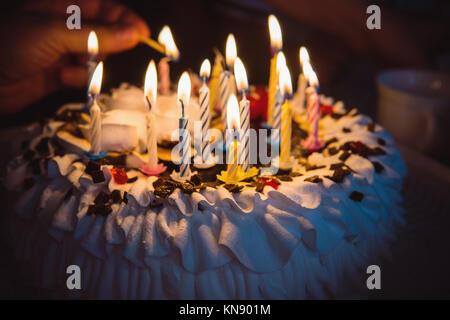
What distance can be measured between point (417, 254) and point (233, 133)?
94 cm

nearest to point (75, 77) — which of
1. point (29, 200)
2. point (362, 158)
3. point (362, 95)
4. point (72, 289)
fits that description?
point (29, 200)

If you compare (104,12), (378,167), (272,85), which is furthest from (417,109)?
(104,12)

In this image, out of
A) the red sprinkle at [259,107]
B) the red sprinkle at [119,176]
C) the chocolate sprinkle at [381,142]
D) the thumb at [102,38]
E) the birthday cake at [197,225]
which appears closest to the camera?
the birthday cake at [197,225]

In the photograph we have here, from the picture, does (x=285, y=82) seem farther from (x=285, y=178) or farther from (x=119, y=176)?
(x=119, y=176)

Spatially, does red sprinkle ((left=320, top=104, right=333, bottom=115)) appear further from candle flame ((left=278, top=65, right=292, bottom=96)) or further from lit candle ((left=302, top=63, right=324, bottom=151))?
candle flame ((left=278, top=65, right=292, bottom=96))

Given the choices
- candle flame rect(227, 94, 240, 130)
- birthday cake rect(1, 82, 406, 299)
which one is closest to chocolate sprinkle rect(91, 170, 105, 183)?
birthday cake rect(1, 82, 406, 299)

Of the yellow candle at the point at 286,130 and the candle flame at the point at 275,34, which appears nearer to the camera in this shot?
the yellow candle at the point at 286,130

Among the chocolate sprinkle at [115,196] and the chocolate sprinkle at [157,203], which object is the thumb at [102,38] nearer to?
the chocolate sprinkle at [115,196]

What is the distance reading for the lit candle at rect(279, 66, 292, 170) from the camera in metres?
1.80

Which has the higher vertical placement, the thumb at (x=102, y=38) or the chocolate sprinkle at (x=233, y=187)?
the thumb at (x=102, y=38)

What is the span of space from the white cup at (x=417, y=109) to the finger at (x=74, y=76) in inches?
80.5

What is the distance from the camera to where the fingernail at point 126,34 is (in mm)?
2734

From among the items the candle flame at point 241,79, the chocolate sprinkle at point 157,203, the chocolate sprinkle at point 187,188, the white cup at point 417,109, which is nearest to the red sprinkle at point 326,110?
the white cup at point 417,109

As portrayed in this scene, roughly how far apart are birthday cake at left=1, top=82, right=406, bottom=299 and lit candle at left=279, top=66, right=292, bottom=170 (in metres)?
0.07
